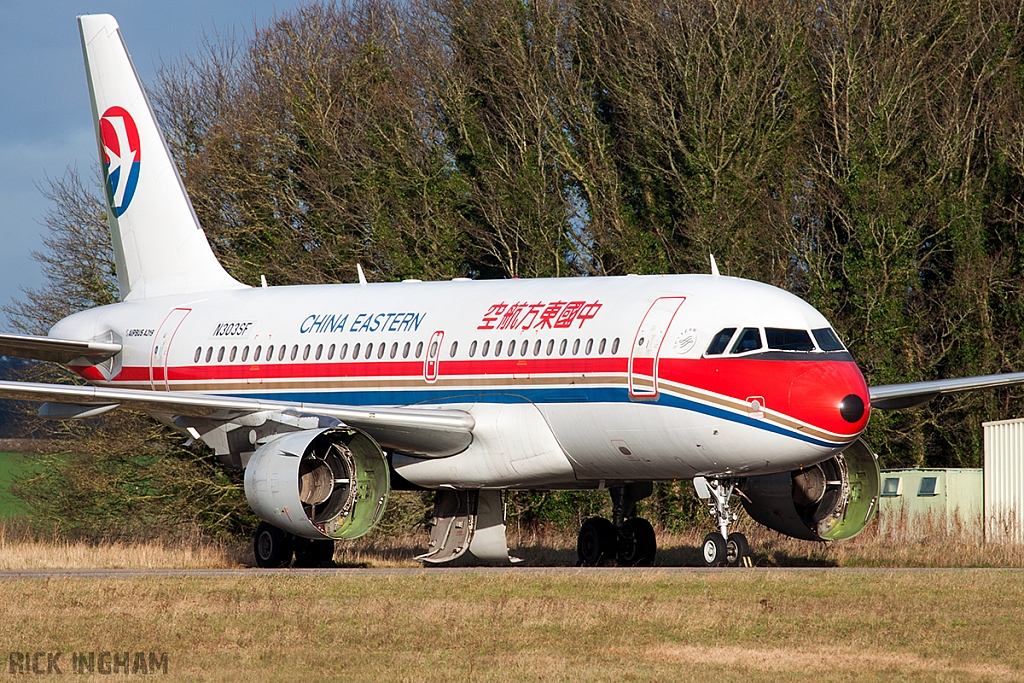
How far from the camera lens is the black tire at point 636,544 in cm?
2306

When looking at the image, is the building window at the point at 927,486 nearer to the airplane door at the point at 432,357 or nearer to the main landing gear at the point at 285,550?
the airplane door at the point at 432,357

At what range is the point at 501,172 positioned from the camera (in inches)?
1462

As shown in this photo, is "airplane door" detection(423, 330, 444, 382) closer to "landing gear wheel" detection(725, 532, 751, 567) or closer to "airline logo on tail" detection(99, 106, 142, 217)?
"landing gear wheel" detection(725, 532, 751, 567)

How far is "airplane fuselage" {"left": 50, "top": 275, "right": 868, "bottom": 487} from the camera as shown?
61.3 feet

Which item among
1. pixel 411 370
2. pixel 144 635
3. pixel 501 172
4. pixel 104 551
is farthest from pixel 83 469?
pixel 144 635

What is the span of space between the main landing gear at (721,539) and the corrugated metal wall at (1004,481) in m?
7.41

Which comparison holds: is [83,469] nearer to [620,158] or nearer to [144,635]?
[620,158]

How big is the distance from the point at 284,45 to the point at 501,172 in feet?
33.7

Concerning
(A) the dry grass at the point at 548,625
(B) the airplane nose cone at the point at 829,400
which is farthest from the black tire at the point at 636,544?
(B) the airplane nose cone at the point at 829,400

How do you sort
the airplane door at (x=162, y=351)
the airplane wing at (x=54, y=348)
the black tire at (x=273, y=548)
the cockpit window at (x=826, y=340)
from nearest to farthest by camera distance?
1. the cockpit window at (x=826, y=340)
2. the black tire at (x=273, y=548)
3. the airplane wing at (x=54, y=348)
4. the airplane door at (x=162, y=351)

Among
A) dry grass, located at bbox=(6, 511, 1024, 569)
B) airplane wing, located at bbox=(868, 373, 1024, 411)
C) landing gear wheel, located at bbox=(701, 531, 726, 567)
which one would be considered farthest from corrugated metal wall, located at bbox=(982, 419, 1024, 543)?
landing gear wheel, located at bbox=(701, 531, 726, 567)

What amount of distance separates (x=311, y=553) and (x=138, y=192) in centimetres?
884

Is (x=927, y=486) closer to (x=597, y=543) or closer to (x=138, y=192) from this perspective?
(x=597, y=543)

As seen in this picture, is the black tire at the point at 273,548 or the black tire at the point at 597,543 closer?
the black tire at the point at 273,548
